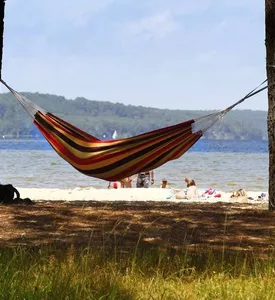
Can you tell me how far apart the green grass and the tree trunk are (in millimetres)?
1426

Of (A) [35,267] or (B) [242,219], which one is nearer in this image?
(A) [35,267]

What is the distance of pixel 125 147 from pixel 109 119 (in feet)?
278

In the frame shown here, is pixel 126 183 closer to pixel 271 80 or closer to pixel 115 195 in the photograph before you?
pixel 115 195

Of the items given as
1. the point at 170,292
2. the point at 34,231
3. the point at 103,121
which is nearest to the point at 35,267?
the point at 170,292

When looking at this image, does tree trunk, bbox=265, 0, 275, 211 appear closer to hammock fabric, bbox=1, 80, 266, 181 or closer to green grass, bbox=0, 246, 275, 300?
hammock fabric, bbox=1, 80, 266, 181

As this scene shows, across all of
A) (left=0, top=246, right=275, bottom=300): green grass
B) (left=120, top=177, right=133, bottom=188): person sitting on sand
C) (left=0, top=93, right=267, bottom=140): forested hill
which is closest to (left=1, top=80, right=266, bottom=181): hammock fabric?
(left=0, top=246, right=275, bottom=300): green grass

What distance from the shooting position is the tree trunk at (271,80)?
5.22 m

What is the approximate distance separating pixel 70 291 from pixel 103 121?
8499 cm

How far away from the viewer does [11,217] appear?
4906 millimetres

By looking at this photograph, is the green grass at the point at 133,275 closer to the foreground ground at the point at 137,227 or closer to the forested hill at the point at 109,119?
the foreground ground at the point at 137,227

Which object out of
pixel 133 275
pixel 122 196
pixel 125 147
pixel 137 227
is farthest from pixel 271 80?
pixel 122 196

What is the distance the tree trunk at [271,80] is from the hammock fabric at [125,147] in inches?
5.2

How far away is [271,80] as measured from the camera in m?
5.27

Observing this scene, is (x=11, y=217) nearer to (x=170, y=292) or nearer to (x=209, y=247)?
(x=209, y=247)
